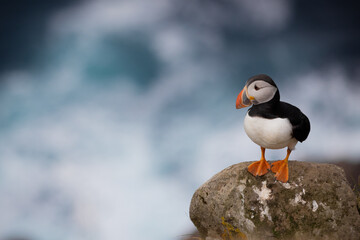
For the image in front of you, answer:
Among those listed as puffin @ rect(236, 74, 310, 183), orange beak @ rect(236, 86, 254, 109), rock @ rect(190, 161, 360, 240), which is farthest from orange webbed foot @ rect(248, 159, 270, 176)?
orange beak @ rect(236, 86, 254, 109)

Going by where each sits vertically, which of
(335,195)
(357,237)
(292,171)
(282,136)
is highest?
(282,136)

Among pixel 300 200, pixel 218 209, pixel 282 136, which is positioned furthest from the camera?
pixel 218 209

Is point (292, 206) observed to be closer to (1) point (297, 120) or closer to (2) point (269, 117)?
(1) point (297, 120)

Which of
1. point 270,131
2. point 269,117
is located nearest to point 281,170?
point 270,131

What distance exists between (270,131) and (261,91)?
575 millimetres

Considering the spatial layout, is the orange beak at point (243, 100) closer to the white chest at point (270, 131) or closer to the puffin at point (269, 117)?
the puffin at point (269, 117)

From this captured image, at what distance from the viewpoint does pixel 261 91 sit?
5176mm

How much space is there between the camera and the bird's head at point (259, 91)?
519 centimetres

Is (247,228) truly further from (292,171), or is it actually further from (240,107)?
(240,107)

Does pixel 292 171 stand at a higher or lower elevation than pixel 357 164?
higher

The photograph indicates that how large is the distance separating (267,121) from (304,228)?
5.63ft

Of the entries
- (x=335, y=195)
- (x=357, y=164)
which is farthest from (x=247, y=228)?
(x=357, y=164)

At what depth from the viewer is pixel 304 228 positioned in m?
5.43

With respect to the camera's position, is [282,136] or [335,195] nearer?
[282,136]
